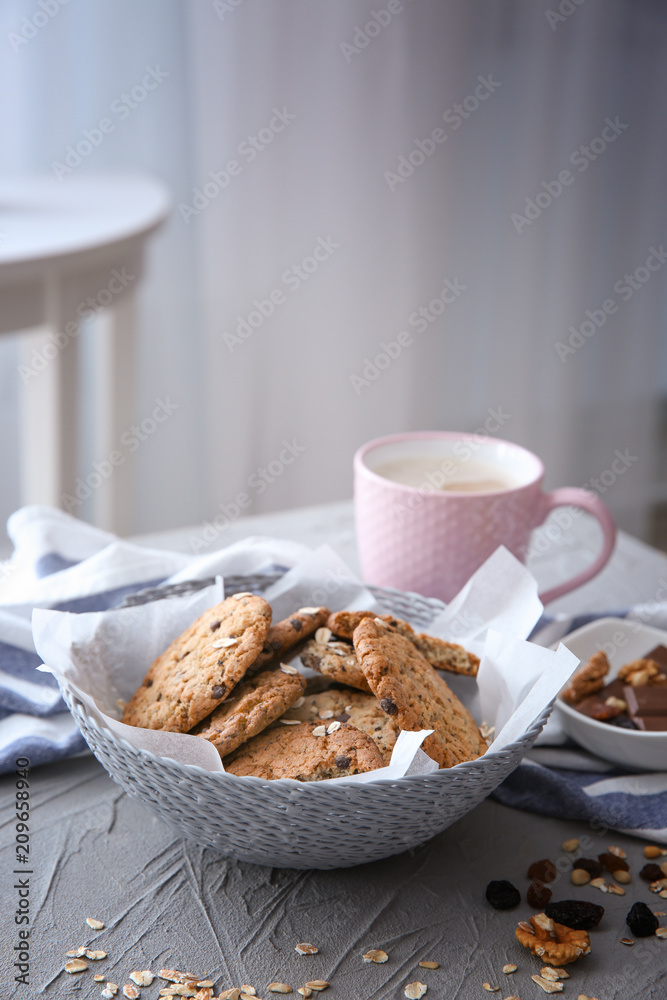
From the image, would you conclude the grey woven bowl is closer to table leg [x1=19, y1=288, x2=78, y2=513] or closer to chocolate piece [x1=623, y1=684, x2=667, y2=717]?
chocolate piece [x1=623, y1=684, x2=667, y2=717]

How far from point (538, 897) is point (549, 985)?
7 centimetres

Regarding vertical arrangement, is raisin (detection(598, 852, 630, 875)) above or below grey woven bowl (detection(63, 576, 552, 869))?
below

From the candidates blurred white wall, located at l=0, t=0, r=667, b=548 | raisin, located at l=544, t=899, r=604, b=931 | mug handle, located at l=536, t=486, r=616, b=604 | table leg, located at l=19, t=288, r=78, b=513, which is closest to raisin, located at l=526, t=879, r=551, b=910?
raisin, located at l=544, t=899, r=604, b=931

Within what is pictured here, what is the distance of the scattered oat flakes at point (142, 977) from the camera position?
570 millimetres

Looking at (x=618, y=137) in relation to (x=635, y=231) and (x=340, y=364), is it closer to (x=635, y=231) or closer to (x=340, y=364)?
(x=635, y=231)

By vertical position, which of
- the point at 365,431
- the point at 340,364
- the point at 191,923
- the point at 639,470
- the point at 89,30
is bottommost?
the point at 639,470

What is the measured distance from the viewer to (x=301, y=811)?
21.8 inches

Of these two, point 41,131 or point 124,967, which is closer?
point 124,967

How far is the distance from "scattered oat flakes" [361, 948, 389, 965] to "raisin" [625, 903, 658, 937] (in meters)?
0.17

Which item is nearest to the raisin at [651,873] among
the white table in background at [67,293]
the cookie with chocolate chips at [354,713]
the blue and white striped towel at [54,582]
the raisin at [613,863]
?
the raisin at [613,863]

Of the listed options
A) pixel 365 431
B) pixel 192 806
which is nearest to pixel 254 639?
pixel 192 806

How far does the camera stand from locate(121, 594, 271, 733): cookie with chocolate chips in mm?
627

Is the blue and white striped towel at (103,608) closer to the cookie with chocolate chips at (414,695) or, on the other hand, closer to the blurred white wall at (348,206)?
the cookie with chocolate chips at (414,695)

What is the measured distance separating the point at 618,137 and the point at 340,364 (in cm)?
105
